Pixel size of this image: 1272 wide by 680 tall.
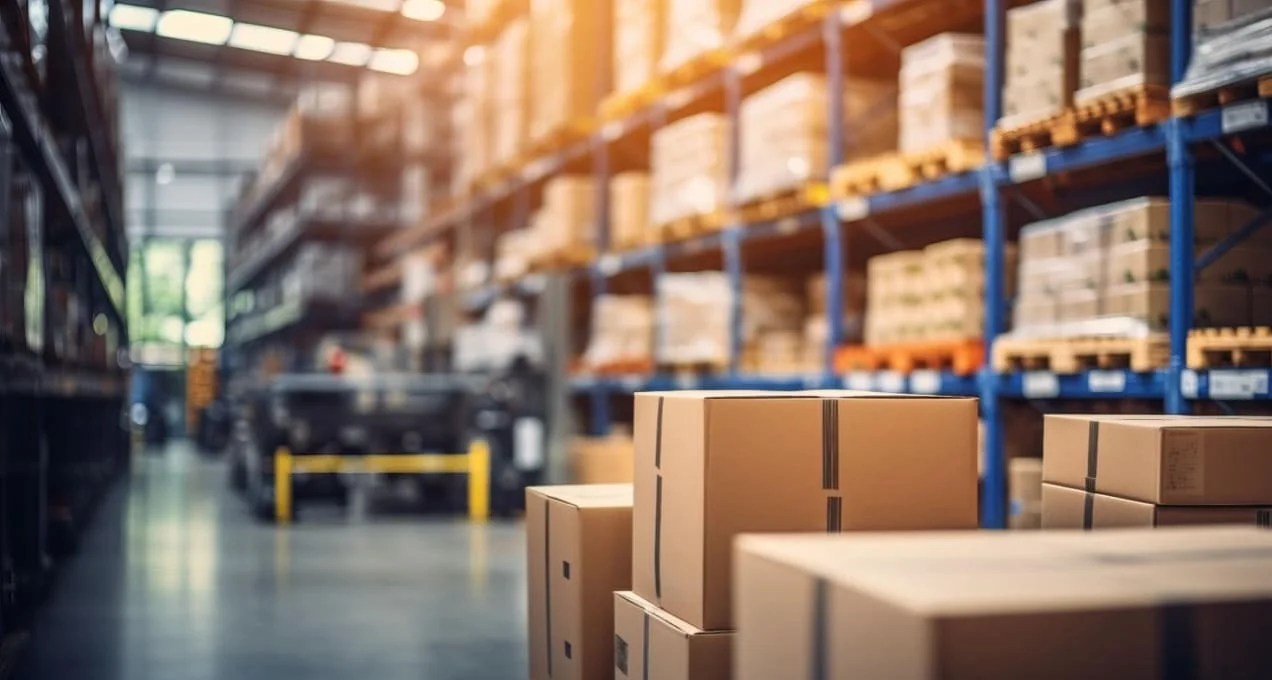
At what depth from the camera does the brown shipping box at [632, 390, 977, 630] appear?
277 centimetres

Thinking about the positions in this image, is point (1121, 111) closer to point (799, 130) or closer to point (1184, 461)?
point (799, 130)

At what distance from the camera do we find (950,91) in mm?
6508

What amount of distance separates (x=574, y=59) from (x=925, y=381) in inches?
205

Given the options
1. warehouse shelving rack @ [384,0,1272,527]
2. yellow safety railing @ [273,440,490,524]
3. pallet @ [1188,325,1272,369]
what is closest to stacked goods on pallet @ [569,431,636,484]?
warehouse shelving rack @ [384,0,1272,527]

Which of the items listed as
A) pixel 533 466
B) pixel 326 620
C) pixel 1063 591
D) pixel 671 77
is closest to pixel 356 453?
pixel 533 466

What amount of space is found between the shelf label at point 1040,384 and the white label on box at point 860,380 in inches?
49.8

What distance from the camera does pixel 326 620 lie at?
5840mm

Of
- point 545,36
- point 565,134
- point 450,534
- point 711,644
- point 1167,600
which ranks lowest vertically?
point 450,534

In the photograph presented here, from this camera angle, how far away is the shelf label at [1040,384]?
229 inches

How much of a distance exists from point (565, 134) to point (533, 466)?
9.17ft

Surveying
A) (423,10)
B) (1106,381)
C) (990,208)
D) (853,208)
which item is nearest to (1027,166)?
(990,208)

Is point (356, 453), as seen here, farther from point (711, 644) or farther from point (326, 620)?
point (711, 644)

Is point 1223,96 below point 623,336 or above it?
above

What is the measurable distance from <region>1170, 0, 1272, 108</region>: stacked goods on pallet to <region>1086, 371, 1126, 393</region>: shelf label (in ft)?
3.53
